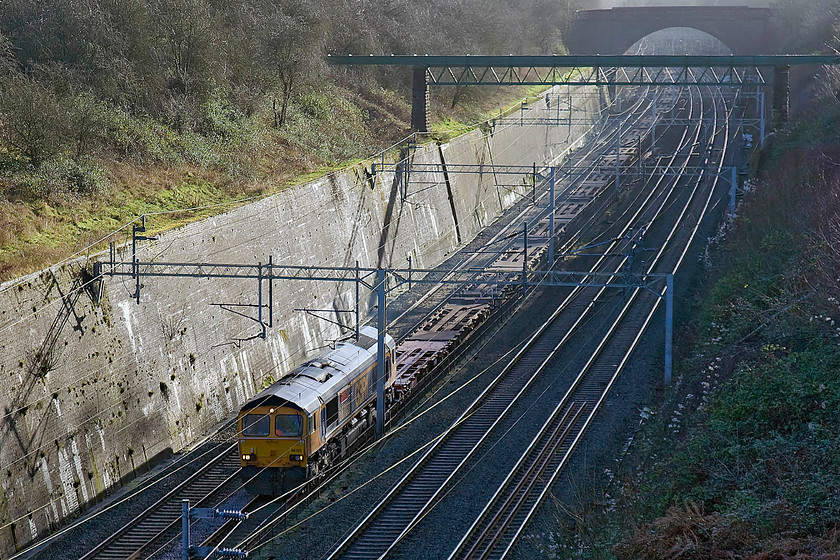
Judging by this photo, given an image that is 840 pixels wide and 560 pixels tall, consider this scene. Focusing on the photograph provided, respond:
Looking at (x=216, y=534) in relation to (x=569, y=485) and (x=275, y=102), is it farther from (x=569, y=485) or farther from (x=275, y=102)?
(x=275, y=102)

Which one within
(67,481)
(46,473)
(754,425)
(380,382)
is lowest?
(67,481)

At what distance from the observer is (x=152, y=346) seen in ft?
70.6

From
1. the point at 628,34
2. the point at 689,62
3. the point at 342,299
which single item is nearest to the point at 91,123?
the point at 342,299

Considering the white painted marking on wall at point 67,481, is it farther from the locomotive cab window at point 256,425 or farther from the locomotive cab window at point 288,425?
the locomotive cab window at point 288,425

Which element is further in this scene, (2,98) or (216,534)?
(2,98)

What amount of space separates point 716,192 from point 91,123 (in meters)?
33.3

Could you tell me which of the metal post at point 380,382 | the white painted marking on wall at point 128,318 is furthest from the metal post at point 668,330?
the white painted marking on wall at point 128,318

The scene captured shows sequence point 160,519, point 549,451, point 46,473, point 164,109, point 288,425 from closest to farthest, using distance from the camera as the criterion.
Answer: point 160,519
point 46,473
point 288,425
point 549,451
point 164,109

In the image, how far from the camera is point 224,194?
29188mm

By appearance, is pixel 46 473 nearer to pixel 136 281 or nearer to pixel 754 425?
pixel 136 281

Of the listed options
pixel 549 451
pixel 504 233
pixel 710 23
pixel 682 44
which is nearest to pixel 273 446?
pixel 549 451

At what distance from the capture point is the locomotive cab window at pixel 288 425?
18.1 meters

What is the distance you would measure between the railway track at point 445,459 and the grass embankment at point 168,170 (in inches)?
341

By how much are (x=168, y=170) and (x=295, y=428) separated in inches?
542
